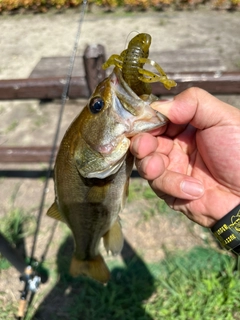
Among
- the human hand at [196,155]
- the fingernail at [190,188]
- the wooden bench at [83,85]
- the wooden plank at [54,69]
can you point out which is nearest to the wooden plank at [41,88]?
the wooden bench at [83,85]

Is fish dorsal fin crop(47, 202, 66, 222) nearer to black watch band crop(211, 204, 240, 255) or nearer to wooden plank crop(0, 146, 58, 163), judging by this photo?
black watch band crop(211, 204, 240, 255)

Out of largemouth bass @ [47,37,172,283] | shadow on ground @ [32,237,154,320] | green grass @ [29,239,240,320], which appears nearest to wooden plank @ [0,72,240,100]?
green grass @ [29,239,240,320]

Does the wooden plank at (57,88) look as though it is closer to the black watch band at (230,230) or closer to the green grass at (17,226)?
the green grass at (17,226)

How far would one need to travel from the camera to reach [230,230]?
6.20 ft

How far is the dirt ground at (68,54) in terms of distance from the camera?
358cm

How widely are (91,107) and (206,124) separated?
0.69 metres

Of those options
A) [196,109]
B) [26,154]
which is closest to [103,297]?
[26,154]

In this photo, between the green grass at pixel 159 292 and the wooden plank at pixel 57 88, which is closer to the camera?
the green grass at pixel 159 292

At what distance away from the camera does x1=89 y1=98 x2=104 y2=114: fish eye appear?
1545mm

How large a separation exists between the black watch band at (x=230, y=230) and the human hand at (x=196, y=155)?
3.7 inches

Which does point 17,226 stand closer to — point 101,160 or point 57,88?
point 57,88

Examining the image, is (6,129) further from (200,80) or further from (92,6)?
(92,6)

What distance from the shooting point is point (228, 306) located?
2.93 m

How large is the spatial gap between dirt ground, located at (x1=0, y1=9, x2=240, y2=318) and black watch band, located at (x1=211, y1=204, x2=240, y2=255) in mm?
1568
